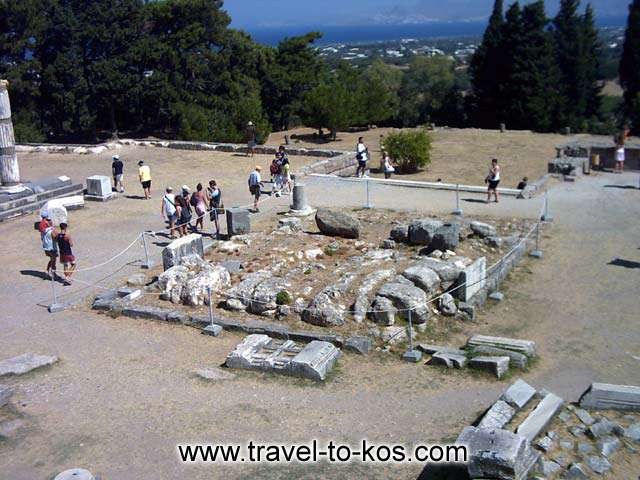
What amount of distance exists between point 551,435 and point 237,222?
11.1m

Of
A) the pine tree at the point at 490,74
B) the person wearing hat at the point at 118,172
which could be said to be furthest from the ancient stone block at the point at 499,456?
the pine tree at the point at 490,74

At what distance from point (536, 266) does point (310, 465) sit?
9836mm

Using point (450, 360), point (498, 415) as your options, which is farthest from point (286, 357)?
point (498, 415)

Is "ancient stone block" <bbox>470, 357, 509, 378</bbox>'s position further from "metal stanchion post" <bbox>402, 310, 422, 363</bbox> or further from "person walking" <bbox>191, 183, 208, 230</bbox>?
"person walking" <bbox>191, 183, 208, 230</bbox>

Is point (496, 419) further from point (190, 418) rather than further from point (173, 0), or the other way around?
point (173, 0)

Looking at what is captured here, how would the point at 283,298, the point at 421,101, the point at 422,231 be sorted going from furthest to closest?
the point at 421,101 < the point at 422,231 < the point at 283,298

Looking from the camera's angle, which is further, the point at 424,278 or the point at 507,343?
the point at 424,278

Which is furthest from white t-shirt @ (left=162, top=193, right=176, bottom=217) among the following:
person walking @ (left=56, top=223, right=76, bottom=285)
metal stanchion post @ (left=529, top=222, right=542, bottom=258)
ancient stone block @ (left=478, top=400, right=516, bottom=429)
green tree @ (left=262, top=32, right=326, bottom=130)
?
green tree @ (left=262, top=32, right=326, bottom=130)

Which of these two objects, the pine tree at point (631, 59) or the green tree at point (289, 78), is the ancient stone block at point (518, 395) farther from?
the pine tree at point (631, 59)

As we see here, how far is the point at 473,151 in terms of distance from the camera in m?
33.6

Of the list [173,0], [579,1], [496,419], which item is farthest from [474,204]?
[579,1]

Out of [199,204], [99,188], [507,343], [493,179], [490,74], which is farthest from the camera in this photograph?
[490,74]

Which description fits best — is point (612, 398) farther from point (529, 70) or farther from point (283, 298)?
point (529, 70)

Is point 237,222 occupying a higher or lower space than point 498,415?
higher
